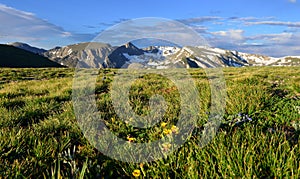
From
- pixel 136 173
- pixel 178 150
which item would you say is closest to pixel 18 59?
pixel 178 150

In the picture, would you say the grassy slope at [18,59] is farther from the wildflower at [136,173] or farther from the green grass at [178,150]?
the wildflower at [136,173]

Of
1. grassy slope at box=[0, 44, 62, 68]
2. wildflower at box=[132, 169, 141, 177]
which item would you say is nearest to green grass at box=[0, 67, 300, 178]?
wildflower at box=[132, 169, 141, 177]

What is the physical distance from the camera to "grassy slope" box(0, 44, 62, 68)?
124 meters

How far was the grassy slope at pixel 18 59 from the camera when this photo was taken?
408 ft

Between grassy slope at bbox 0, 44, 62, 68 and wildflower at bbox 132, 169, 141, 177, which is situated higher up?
grassy slope at bbox 0, 44, 62, 68

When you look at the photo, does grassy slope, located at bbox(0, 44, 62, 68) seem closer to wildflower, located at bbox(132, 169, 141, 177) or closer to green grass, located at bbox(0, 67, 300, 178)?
green grass, located at bbox(0, 67, 300, 178)

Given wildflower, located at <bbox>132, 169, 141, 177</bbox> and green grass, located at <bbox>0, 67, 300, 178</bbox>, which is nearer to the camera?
green grass, located at <bbox>0, 67, 300, 178</bbox>

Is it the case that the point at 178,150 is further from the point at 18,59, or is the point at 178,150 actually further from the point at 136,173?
the point at 18,59

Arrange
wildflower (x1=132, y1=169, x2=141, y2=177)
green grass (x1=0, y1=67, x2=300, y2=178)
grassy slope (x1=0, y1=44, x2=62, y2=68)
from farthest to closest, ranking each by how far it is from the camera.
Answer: grassy slope (x1=0, y1=44, x2=62, y2=68) → wildflower (x1=132, y1=169, x2=141, y2=177) → green grass (x1=0, y1=67, x2=300, y2=178)

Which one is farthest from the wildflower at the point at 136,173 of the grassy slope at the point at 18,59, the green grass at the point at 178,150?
the grassy slope at the point at 18,59

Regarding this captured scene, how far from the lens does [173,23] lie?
5.20 m

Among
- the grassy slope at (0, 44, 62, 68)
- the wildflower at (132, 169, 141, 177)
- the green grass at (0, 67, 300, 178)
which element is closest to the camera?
the green grass at (0, 67, 300, 178)

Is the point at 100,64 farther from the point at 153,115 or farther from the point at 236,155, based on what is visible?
the point at 236,155

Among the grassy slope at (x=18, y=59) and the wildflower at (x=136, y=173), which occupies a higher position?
the grassy slope at (x=18, y=59)
